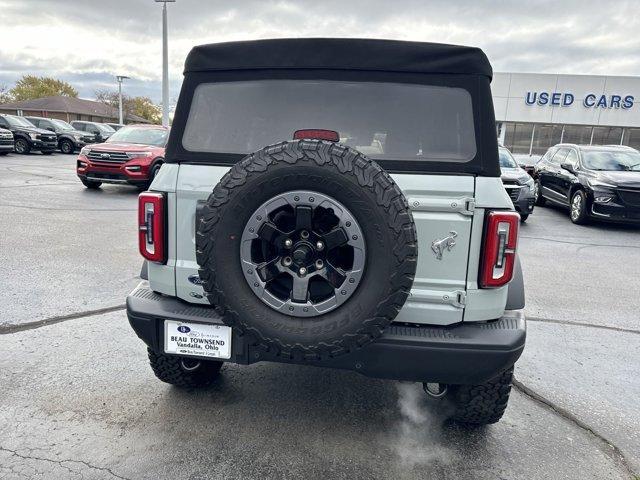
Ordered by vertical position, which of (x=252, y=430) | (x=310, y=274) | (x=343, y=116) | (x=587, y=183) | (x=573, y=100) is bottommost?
(x=252, y=430)

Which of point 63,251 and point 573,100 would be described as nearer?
point 63,251

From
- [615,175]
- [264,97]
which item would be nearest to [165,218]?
[264,97]

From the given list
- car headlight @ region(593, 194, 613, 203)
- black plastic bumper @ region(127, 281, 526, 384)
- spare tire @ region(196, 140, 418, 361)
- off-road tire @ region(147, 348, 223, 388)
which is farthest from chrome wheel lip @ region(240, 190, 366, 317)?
car headlight @ region(593, 194, 613, 203)

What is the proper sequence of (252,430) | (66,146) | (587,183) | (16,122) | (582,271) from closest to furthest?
(252,430), (582,271), (587,183), (16,122), (66,146)

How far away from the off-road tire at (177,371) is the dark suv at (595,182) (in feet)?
29.4

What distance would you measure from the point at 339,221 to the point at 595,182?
918 cm

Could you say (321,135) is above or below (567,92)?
below

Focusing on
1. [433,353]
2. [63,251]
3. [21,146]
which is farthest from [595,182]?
[21,146]

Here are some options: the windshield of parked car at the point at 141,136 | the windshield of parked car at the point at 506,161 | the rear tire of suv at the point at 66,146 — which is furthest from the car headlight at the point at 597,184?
the rear tire of suv at the point at 66,146

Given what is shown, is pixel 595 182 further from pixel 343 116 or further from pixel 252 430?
pixel 252 430

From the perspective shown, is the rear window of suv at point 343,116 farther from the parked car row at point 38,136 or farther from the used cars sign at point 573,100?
the used cars sign at point 573,100

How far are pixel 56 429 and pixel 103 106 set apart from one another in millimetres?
82731

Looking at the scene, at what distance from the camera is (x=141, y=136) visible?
12156 millimetres

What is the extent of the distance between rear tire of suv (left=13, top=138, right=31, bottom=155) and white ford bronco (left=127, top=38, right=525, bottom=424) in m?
22.9
